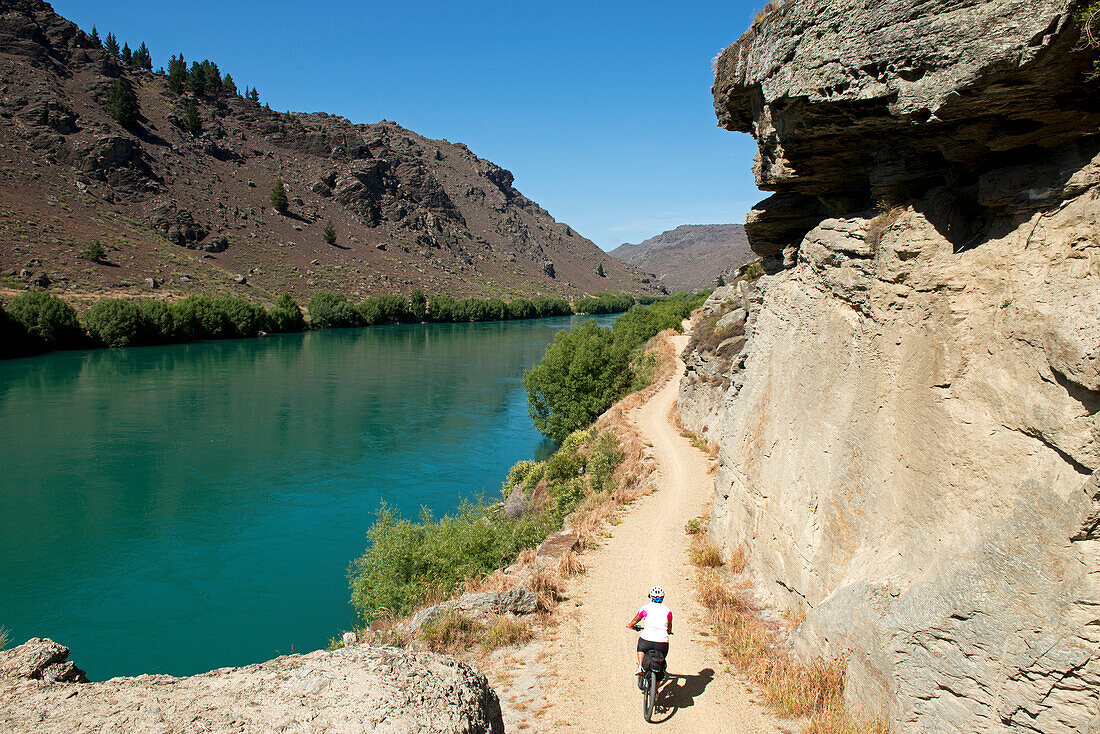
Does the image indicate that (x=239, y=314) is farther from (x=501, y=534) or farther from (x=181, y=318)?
(x=501, y=534)

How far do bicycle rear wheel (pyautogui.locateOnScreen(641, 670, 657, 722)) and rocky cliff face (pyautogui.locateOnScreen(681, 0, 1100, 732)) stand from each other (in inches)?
86.2

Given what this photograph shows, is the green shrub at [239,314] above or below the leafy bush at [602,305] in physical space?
below

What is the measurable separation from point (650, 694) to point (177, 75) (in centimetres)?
19645

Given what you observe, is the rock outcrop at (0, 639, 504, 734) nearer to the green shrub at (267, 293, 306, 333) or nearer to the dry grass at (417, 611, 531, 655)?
the dry grass at (417, 611, 531, 655)

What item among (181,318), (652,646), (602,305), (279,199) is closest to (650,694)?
(652,646)

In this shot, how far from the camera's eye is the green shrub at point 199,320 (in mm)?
80312

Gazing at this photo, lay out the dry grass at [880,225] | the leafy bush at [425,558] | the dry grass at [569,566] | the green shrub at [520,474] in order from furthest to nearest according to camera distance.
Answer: the green shrub at [520,474]
the leafy bush at [425,558]
the dry grass at [569,566]
the dry grass at [880,225]

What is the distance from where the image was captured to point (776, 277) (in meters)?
12.0

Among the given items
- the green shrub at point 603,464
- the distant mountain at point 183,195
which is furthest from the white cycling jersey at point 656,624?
the distant mountain at point 183,195

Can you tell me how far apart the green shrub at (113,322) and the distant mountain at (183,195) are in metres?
10.3

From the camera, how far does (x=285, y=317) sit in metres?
95.9

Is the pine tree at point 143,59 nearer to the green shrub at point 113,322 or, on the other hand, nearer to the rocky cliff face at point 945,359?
the green shrub at point 113,322

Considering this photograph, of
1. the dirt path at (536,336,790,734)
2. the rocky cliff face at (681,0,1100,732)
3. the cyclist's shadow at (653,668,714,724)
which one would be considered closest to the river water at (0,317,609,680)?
the dirt path at (536,336,790,734)

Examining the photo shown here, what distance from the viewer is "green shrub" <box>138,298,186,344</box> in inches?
3017
